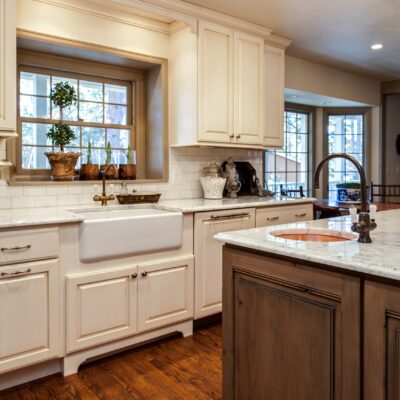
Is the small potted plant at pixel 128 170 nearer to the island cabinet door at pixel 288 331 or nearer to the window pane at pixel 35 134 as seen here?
the window pane at pixel 35 134

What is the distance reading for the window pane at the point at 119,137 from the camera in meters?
3.40

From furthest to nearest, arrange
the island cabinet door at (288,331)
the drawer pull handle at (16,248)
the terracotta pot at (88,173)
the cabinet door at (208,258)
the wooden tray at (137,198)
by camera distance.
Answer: the terracotta pot at (88,173)
the wooden tray at (137,198)
the cabinet door at (208,258)
the drawer pull handle at (16,248)
the island cabinet door at (288,331)

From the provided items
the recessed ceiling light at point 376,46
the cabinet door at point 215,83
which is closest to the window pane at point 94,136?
the cabinet door at point 215,83

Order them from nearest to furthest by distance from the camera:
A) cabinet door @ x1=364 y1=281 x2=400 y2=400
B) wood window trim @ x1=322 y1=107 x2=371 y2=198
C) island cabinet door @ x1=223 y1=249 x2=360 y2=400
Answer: cabinet door @ x1=364 y1=281 x2=400 y2=400 → island cabinet door @ x1=223 y1=249 x2=360 y2=400 → wood window trim @ x1=322 y1=107 x2=371 y2=198

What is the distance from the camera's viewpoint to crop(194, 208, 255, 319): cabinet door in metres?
2.88

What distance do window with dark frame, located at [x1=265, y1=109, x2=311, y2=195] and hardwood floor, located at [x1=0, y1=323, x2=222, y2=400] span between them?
9.82 feet

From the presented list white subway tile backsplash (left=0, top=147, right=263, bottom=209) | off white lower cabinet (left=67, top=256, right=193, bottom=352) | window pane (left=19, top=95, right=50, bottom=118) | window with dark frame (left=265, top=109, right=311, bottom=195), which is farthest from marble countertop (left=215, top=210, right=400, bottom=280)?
window with dark frame (left=265, top=109, right=311, bottom=195)

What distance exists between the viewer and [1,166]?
250cm

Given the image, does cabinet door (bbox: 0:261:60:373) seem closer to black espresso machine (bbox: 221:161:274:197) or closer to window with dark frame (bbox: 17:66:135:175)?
window with dark frame (bbox: 17:66:135:175)

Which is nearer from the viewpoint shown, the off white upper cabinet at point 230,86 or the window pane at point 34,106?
the window pane at point 34,106

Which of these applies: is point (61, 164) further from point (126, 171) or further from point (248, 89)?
point (248, 89)

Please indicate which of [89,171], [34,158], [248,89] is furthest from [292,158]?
[34,158]

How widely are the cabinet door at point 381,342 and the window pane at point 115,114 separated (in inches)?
108

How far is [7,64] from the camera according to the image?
2301 mm
